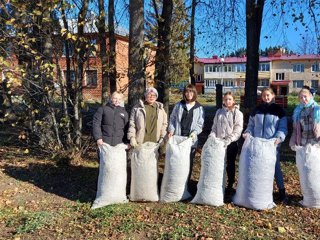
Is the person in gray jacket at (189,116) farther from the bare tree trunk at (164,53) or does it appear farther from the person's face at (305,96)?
the bare tree trunk at (164,53)

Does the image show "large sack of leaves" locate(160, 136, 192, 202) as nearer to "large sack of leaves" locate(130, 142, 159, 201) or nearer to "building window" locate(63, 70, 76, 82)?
"large sack of leaves" locate(130, 142, 159, 201)

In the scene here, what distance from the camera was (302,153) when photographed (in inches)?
191

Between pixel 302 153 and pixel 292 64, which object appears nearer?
pixel 302 153

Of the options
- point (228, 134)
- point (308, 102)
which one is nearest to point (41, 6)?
point (228, 134)

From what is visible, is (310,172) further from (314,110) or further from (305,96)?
(305,96)

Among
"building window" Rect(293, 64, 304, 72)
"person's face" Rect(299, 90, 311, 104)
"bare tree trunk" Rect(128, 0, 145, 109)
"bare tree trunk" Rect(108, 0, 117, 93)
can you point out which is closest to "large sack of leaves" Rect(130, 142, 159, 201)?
"bare tree trunk" Rect(128, 0, 145, 109)

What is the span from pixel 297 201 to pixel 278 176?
415 mm

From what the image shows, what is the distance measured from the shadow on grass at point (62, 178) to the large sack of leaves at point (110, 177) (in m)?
0.37

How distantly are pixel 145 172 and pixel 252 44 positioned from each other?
4.60 metres

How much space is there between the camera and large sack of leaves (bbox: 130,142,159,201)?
17.0 feet

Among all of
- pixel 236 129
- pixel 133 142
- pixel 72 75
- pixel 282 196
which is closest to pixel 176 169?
pixel 133 142

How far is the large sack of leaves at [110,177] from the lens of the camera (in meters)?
5.17

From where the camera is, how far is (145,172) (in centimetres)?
521

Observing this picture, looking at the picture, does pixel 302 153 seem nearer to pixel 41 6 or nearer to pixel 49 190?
pixel 49 190
